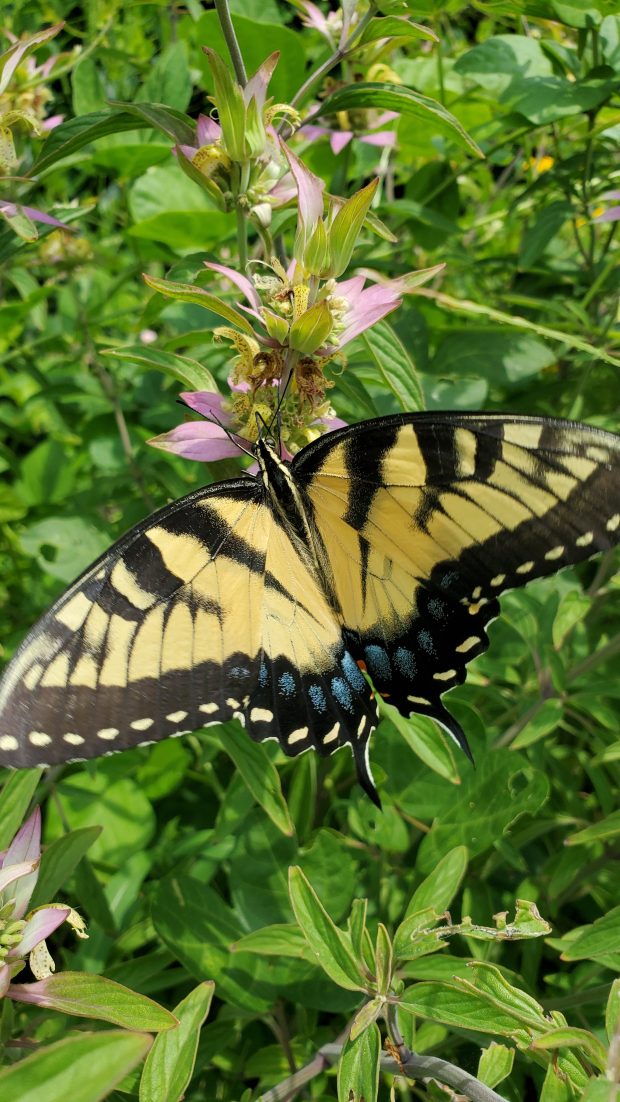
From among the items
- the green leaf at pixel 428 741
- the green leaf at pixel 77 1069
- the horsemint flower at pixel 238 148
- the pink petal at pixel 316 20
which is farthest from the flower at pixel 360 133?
the green leaf at pixel 77 1069

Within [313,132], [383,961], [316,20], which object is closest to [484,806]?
[383,961]

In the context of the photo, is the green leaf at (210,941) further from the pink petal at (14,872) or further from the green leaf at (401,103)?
the green leaf at (401,103)

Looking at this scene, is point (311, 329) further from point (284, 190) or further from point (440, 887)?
point (440, 887)

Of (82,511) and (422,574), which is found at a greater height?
(82,511)

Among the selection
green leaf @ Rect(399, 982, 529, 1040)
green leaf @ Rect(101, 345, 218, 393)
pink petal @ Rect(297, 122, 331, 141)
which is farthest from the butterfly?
pink petal @ Rect(297, 122, 331, 141)

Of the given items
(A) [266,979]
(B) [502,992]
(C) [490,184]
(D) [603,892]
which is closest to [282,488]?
(B) [502,992]

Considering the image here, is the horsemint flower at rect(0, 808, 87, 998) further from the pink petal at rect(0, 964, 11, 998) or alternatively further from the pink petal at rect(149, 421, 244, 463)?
the pink petal at rect(149, 421, 244, 463)

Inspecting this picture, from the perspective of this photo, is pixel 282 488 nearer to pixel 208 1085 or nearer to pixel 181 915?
pixel 181 915
